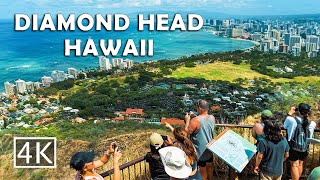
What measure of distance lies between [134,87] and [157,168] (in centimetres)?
4551

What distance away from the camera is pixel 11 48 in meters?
124

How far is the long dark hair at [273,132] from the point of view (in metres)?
2.66

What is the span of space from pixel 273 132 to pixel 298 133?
0.51 meters

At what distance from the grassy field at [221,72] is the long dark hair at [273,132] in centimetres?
4696

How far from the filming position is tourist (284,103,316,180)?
3041 mm

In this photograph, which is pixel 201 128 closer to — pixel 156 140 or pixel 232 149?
pixel 232 149

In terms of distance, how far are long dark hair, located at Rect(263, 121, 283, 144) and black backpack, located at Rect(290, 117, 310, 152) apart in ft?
1.35

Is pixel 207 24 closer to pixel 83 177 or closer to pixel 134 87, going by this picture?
pixel 134 87

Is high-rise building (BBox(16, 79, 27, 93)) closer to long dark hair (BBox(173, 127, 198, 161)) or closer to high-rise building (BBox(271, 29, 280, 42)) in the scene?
long dark hair (BBox(173, 127, 198, 161))

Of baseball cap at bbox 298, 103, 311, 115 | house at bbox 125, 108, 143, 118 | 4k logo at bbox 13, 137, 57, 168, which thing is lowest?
house at bbox 125, 108, 143, 118

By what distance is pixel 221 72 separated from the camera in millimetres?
54500

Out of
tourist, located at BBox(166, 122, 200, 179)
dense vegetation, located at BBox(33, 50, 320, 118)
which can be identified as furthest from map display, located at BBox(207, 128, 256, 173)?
dense vegetation, located at BBox(33, 50, 320, 118)

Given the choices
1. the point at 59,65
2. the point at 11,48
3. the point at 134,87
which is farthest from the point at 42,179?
the point at 11,48

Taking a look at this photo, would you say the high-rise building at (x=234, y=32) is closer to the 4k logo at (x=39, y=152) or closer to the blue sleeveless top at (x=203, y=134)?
the 4k logo at (x=39, y=152)
